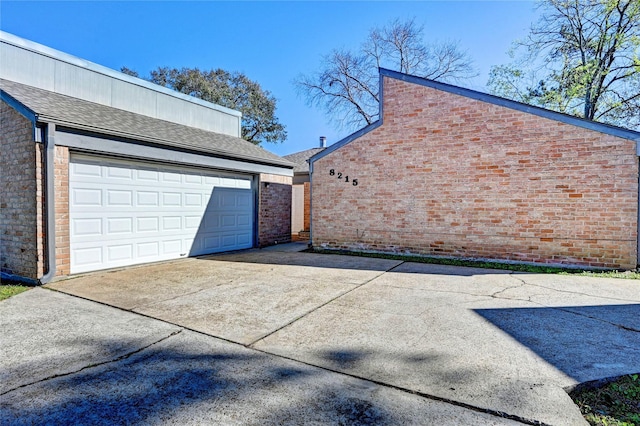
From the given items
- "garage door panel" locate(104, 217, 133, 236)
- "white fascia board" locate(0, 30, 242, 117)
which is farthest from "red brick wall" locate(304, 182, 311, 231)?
"garage door panel" locate(104, 217, 133, 236)

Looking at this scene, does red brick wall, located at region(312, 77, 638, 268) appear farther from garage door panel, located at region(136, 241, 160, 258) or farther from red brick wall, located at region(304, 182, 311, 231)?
garage door panel, located at region(136, 241, 160, 258)

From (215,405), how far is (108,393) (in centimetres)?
81

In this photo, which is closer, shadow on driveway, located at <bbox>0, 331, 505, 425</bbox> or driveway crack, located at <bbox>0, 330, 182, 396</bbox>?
shadow on driveway, located at <bbox>0, 331, 505, 425</bbox>

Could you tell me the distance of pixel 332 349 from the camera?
324 cm

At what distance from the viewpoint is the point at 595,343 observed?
11.0ft

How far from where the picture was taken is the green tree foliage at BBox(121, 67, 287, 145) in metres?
24.7

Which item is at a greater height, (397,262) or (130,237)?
(130,237)

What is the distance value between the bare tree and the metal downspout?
59.4 ft

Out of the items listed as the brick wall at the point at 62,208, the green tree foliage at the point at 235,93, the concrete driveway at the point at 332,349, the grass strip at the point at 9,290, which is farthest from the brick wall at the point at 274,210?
the green tree foliage at the point at 235,93

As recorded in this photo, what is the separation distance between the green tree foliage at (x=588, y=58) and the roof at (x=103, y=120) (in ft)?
49.0

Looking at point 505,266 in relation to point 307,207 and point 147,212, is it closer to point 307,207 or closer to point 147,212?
point 147,212

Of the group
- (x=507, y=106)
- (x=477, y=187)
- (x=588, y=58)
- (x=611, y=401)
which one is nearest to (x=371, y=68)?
(x=588, y=58)

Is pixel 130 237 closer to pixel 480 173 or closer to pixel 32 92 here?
pixel 32 92

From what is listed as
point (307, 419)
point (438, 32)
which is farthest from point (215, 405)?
point (438, 32)
